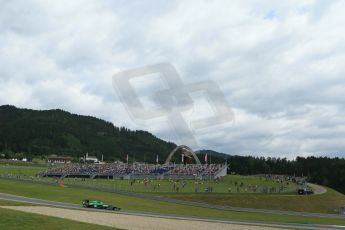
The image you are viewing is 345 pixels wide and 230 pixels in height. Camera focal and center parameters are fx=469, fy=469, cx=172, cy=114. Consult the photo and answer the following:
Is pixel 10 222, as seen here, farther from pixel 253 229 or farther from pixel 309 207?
pixel 309 207

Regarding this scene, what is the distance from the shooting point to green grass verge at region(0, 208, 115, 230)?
2958 centimetres

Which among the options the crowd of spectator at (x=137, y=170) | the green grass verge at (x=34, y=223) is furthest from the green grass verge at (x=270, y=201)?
the green grass verge at (x=34, y=223)

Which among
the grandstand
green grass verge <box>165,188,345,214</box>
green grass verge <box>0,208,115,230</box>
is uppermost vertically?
the grandstand

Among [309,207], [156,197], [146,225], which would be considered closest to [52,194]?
[156,197]

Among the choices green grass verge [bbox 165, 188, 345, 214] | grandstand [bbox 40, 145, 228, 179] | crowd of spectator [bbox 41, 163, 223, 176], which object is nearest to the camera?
green grass verge [bbox 165, 188, 345, 214]

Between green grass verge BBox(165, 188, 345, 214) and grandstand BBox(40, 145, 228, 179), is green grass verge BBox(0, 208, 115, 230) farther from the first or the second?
grandstand BBox(40, 145, 228, 179)

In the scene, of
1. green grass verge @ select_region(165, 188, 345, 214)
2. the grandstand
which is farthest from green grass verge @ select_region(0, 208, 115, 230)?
the grandstand

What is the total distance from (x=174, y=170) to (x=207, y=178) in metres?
11.6

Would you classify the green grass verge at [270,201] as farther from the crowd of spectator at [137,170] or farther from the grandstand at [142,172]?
Answer: the crowd of spectator at [137,170]

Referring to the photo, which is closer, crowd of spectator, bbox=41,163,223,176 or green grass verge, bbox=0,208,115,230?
green grass verge, bbox=0,208,115,230

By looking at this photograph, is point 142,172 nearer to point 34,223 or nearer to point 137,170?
point 137,170

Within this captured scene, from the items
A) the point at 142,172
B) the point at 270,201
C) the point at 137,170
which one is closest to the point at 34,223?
the point at 270,201

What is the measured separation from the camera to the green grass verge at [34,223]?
29583mm

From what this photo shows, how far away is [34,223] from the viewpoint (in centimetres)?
3127
